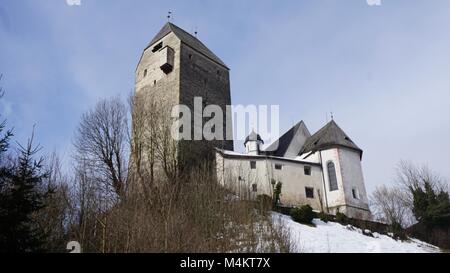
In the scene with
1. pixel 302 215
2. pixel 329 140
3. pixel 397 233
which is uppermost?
pixel 329 140

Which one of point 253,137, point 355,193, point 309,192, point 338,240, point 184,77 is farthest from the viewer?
point 253,137

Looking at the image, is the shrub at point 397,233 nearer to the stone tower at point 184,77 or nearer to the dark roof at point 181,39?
the stone tower at point 184,77

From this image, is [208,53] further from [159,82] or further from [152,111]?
[152,111]

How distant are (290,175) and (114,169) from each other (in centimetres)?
1200

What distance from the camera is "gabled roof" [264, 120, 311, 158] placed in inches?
1330

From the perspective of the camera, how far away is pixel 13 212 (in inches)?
414

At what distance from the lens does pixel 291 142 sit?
34.3 m

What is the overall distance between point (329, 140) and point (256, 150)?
571 cm

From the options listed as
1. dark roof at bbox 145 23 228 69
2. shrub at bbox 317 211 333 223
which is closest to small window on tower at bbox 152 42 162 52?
dark roof at bbox 145 23 228 69

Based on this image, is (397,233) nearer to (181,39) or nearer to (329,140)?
(329,140)

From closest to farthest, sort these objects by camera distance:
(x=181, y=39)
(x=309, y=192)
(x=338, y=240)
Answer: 1. (x=338, y=240)
2. (x=309, y=192)
3. (x=181, y=39)

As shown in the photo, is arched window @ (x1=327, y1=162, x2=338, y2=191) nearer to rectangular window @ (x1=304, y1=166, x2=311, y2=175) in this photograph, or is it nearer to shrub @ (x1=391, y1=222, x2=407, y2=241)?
rectangular window @ (x1=304, y1=166, x2=311, y2=175)

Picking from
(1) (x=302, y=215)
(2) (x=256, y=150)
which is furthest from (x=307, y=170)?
(1) (x=302, y=215)
